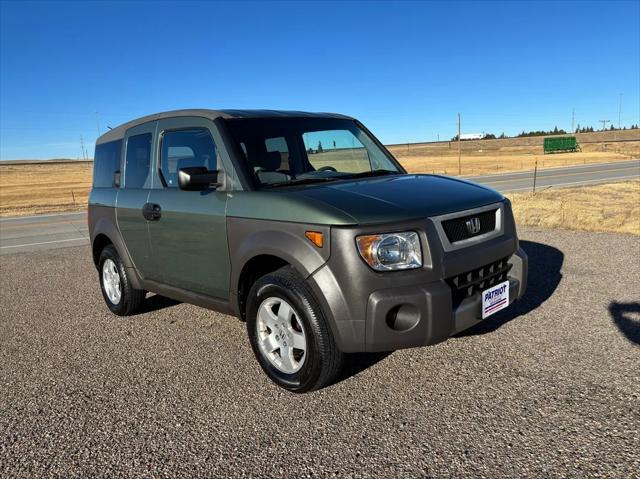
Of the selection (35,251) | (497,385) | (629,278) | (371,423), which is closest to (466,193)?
(497,385)

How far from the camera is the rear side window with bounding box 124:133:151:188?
15.8ft

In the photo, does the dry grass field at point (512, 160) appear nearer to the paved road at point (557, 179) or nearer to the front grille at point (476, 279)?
the paved road at point (557, 179)

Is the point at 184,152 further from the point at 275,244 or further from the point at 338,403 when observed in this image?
the point at 338,403

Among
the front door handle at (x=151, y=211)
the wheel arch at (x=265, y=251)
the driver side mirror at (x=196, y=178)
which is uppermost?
the driver side mirror at (x=196, y=178)

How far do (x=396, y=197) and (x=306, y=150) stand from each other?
1.34 m

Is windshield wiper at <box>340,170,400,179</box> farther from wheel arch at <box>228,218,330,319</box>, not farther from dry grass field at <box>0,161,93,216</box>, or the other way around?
dry grass field at <box>0,161,93,216</box>

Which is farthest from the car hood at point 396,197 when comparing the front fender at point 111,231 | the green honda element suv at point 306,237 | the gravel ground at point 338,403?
the front fender at point 111,231

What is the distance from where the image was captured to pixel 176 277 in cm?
438

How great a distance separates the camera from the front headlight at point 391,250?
9.83ft

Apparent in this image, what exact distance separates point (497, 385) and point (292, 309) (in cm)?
146

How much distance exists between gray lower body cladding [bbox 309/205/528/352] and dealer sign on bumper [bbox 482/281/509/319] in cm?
31

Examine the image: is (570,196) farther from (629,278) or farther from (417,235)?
(417,235)

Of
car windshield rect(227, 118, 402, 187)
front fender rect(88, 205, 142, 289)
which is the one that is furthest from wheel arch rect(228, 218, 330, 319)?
front fender rect(88, 205, 142, 289)

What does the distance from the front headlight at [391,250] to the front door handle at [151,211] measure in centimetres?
219
